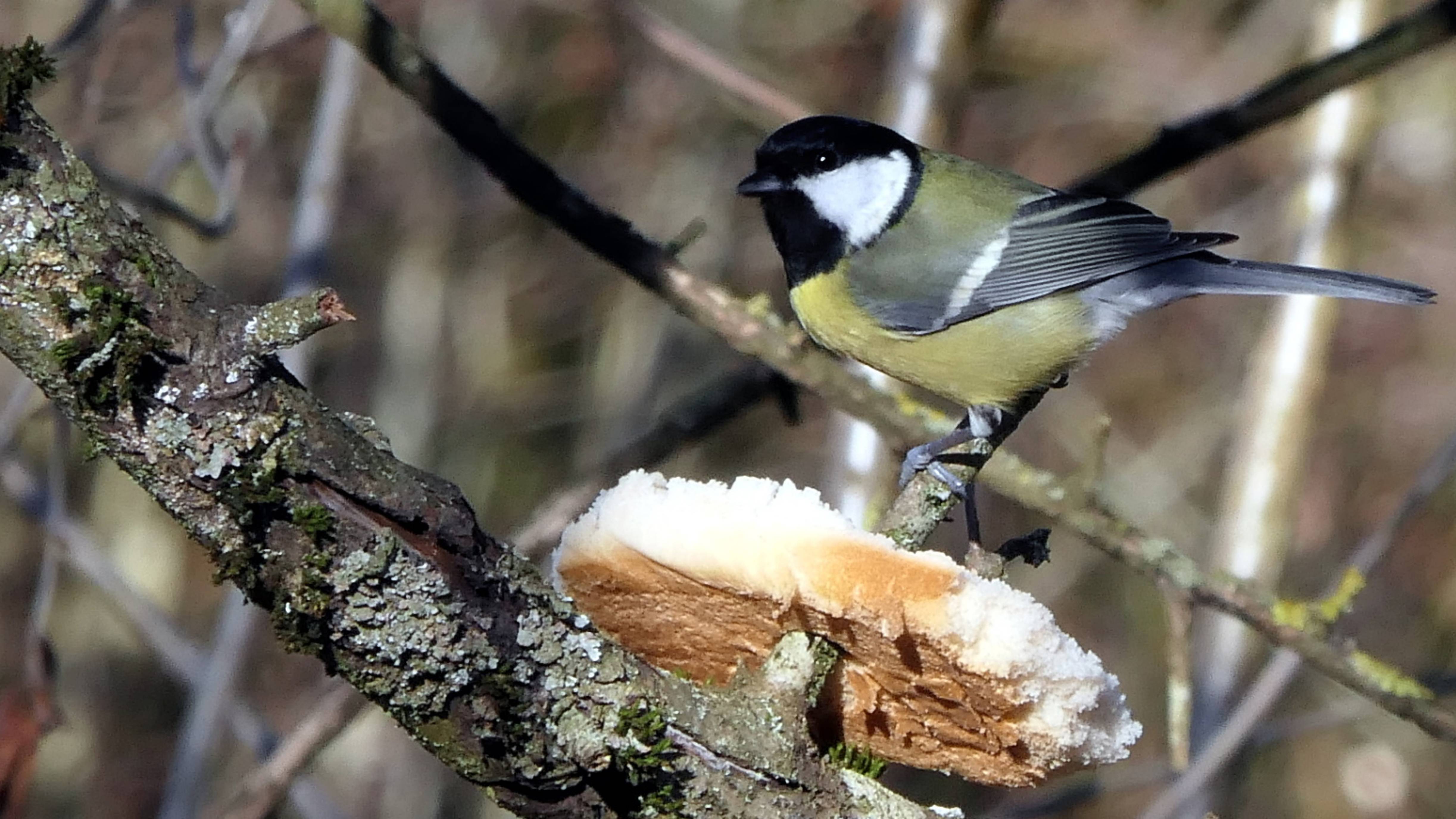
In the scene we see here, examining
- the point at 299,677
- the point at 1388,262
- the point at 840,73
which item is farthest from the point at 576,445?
the point at 1388,262

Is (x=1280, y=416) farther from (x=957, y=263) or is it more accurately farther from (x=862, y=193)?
(x=862, y=193)

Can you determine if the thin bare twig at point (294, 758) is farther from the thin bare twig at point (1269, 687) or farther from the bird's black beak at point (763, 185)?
the thin bare twig at point (1269, 687)

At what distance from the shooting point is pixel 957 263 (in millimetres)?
2586

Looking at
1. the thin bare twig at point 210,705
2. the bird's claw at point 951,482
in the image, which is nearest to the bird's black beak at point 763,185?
the bird's claw at point 951,482

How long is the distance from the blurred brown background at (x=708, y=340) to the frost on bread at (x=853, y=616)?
3370mm

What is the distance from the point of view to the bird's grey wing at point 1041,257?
2.52m

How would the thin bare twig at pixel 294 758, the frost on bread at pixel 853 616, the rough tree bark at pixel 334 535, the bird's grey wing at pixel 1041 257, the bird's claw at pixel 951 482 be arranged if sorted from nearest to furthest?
1. the rough tree bark at pixel 334 535
2. the frost on bread at pixel 853 616
3. the bird's claw at pixel 951 482
4. the thin bare twig at pixel 294 758
5. the bird's grey wing at pixel 1041 257

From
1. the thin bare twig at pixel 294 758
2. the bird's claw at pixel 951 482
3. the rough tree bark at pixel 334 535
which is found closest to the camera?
the rough tree bark at pixel 334 535

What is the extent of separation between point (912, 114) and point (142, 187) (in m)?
1.52

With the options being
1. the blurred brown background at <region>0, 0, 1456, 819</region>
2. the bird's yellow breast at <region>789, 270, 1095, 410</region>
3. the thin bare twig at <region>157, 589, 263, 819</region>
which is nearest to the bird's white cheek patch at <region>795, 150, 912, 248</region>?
the bird's yellow breast at <region>789, 270, 1095, 410</region>

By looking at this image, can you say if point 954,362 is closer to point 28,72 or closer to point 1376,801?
point 28,72

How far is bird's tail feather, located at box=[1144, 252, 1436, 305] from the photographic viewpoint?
2262 millimetres

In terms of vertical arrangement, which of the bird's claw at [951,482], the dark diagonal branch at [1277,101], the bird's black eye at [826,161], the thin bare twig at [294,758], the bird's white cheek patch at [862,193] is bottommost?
the thin bare twig at [294,758]

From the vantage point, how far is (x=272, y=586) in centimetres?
95
